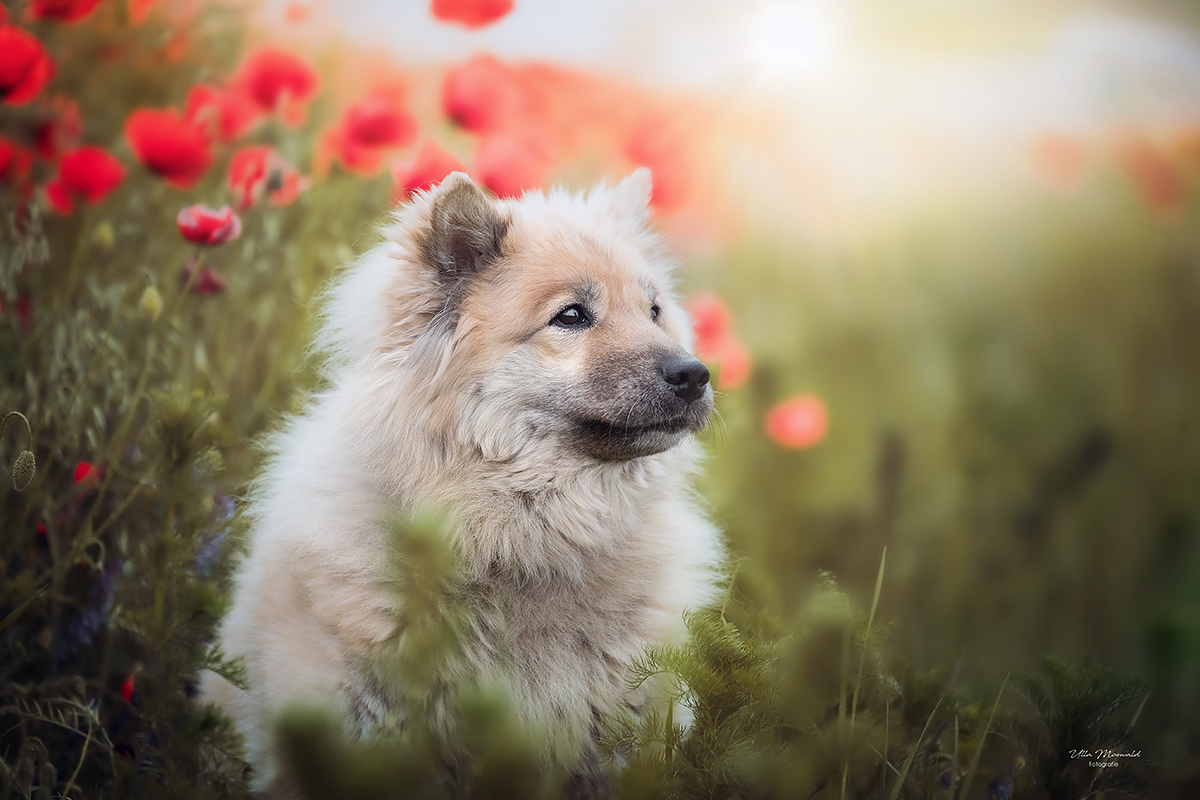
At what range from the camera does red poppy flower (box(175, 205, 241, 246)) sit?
2363 mm

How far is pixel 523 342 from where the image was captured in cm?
228

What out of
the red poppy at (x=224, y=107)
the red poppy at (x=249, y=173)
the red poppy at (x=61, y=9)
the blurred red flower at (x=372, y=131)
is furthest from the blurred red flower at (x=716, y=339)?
the red poppy at (x=61, y=9)

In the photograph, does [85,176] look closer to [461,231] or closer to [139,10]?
[139,10]

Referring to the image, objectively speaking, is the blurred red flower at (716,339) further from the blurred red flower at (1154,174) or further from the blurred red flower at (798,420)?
the blurred red flower at (1154,174)

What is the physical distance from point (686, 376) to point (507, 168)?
1166mm

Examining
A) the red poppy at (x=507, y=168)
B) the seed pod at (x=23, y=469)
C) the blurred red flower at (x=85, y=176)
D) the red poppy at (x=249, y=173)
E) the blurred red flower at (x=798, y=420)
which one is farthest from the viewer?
the blurred red flower at (x=798, y=420)

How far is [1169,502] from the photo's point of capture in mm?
3320

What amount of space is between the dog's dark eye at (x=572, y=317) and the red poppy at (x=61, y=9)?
6.30 ft

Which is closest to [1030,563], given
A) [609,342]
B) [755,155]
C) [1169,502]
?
[1169,502]

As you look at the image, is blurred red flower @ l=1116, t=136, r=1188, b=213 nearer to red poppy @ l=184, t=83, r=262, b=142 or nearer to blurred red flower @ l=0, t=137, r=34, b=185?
red poppy @ l=184, t=83, r=262, b=142

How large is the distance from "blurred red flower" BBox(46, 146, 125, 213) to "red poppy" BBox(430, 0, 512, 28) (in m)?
1.27

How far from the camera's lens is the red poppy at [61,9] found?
256 centimetres

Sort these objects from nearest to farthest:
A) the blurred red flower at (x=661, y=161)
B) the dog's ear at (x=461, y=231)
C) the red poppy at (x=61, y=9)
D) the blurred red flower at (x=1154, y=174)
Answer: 1. the dog's ear at (x=461, y=231)
2. the red poppy at (x=61, y=9)
3. the blurred red flower at (x=661, y=161)
4. the blurred red flower at (x=1154, y=174)

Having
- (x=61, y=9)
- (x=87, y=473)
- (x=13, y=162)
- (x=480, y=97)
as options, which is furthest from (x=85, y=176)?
(x=480, y=97)
